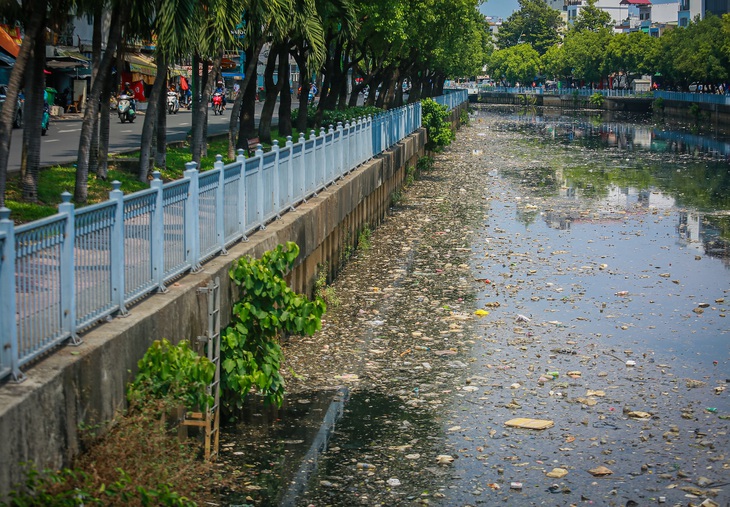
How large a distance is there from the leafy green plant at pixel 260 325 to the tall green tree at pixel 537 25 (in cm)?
16830

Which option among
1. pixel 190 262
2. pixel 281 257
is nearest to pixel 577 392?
pixel 281 257

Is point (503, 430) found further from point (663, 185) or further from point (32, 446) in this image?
point (663, 185)

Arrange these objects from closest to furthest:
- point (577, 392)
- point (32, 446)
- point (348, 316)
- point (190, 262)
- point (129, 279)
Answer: point (32, 446) → point (129, 279) → point (190, 262) → point (577, 392) → point (348, 316)

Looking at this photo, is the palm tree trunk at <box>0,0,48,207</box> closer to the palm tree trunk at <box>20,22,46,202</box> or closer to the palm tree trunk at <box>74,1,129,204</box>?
the palm tree trunk at <box>20,22,46,202</box>

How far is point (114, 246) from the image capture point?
26.7ft

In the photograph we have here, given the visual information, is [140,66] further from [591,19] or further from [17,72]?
[591,19]

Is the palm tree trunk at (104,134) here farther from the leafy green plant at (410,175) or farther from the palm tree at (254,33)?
the leafy green plant at (410,175)

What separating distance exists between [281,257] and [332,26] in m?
21.5

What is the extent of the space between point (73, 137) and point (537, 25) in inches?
6076

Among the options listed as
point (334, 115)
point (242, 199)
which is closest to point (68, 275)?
point (242, 199)

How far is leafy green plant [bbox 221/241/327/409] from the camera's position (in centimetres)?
995

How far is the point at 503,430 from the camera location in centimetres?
1054

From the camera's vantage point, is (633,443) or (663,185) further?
(663,185)

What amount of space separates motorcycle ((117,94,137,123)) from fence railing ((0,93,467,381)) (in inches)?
995
